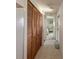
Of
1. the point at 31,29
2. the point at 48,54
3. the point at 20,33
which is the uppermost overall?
the point at 31,29

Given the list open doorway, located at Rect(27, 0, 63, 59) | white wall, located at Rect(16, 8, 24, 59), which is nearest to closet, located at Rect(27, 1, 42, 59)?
open doorway, located at Rect(27, 0, 63, 59)

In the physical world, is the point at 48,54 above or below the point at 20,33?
below

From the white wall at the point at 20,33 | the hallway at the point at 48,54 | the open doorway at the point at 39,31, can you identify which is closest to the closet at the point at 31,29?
the open doorway at the point at 39,31

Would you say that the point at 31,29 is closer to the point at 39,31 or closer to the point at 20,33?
the point at 20,33

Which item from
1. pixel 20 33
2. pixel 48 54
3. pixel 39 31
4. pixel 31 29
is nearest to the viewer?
pixel 20 33

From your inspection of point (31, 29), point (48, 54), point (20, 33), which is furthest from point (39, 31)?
point (20, 33)

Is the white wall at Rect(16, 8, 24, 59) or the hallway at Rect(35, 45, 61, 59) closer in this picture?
the white wall at Rect(16, 8, 24, 59)

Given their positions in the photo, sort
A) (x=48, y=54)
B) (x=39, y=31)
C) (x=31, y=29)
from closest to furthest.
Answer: (x=31, y=29), (x=48, y=54), (x=39, y=31)

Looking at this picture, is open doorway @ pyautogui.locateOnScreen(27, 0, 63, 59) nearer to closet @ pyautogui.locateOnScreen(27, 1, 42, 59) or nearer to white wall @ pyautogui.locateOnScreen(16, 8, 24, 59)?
closet @ pyautogui.locateOnScreen(27, 1, 42, 59)

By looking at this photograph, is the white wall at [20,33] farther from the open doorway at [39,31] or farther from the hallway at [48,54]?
the hallway at [48,54]
